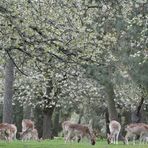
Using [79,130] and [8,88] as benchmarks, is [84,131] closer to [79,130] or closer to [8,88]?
[79,130]

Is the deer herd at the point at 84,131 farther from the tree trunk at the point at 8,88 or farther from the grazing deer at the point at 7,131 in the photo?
the tree trunk at the point at 8,88

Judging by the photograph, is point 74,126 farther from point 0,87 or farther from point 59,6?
point 0,87

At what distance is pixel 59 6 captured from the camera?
17.2m

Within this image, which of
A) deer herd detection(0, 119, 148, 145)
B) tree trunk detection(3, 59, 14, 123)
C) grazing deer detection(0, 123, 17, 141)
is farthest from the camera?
tree trunk detection(3, 59, 14, 123)

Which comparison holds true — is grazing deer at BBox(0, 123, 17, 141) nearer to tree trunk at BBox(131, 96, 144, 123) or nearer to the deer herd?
the deer herd

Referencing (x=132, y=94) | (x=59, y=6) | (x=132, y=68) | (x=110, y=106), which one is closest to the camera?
(x=59, y=6)

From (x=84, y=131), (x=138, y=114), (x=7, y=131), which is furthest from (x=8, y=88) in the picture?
(x=138, y=114)

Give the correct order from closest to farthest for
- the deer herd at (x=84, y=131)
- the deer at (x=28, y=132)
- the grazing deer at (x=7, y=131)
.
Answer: the grazing deer at (x=7, y=131) → the deer herd at (x=84, y=131) → the deer at (x=28, y=132)

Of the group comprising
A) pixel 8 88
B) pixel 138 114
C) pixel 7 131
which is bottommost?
pixel 7 131

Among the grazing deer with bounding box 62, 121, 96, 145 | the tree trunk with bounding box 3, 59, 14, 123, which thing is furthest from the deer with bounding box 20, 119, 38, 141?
the grazing deer with bounding box 62, 121, 96, 145

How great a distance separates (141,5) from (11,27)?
935 centimetres

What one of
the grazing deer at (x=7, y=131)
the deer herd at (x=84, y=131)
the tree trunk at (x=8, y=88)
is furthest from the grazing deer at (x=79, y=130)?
the tree trunk at (x=8, y=88)

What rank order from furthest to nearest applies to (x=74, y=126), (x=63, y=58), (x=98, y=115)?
1. (x=98, y=115)
2. (x=74, y=126)
3. (x=63, y=58)

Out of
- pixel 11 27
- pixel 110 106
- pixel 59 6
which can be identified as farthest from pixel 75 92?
pixel 11 27
